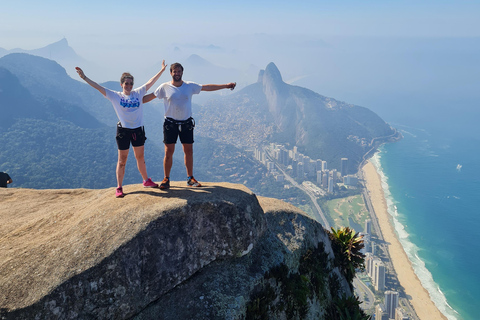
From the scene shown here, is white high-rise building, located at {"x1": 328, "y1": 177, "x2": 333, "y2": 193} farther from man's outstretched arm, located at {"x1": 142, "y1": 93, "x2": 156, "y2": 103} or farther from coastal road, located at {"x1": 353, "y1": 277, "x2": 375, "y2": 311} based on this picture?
man's outstretched arm, located at {"x1": 142, "y1": 93, "x2": 156, "y2": 103}

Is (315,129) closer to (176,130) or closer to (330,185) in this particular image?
(330,185)

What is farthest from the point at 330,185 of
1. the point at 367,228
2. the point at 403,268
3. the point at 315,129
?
the point at 315,129

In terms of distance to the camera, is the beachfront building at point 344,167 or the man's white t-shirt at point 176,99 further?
the beachfront building at point 344,167

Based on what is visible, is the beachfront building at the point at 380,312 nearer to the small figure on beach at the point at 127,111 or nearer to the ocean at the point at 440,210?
the ocean at the point at 440,210

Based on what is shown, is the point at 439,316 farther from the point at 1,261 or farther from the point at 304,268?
the point at 1,261

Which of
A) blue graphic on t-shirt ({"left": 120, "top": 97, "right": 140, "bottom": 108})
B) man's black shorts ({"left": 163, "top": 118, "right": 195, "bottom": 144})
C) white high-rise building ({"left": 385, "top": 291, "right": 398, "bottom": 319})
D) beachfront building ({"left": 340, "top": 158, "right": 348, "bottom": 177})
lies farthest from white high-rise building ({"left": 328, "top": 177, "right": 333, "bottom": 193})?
blue graphic on t-shirt ({"left": 120, "top": 97, "right": 140, "bottom": 108})

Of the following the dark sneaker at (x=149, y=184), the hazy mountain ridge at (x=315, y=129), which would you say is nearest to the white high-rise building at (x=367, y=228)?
the hazy mountain ridge at (x=315, y=129)

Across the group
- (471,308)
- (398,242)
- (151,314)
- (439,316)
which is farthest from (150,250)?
(398,242)
